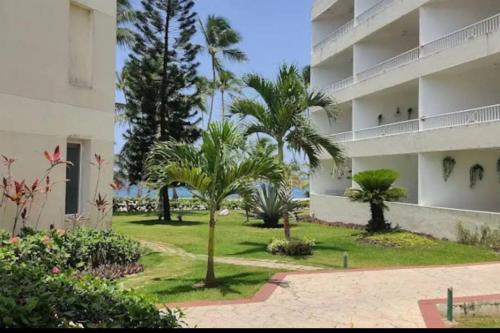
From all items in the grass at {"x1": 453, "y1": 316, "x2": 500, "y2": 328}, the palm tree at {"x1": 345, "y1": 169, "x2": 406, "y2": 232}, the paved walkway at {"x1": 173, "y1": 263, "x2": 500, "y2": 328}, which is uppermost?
the palm tree at {"x1": 345, "y1": 169, "x2": 406, "y2": 232}

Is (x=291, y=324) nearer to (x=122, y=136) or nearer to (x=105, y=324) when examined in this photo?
(x=105, y=324)

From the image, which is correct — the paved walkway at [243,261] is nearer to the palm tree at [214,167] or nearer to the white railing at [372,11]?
the palm tree at [214,167]

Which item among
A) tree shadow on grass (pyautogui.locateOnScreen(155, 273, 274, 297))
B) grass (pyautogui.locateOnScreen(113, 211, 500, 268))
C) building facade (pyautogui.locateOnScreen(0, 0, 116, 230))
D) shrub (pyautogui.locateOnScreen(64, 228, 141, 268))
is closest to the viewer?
tree shadow on grass (pyautogui.locateOnScreen(155, 273, 274, 297))

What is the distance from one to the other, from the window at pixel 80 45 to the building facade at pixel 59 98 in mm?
21

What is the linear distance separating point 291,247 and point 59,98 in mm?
6380

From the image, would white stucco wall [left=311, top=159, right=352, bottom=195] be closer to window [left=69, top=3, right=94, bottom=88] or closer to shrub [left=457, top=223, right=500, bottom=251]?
shrub [left=457, top=223, right=500, bottom=251]

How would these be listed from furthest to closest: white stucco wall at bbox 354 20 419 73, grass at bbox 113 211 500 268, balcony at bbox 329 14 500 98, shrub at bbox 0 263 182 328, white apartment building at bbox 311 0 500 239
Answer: white stucco wall at bbox 354 20 419 73 → white apartment building at bbox 311 0 500 239 → balcony at bbox 329 14 500 98 → grass at bbox 113 211 500 268 → shrub at bbox 0 263 182 328

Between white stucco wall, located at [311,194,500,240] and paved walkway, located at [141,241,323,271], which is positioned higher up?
white stucco wall, located at [311,194,500,240]

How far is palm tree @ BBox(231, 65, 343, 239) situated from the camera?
13234mm

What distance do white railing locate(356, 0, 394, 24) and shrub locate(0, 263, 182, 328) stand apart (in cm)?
1920

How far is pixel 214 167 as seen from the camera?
28.8ft

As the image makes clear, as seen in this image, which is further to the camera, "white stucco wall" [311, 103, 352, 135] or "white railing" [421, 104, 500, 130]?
"white stucco wall" [311, 103, 352, 135]

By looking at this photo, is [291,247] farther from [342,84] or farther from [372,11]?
[342,84]

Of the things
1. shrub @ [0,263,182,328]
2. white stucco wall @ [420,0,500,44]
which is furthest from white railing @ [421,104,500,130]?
shrub @ [0,263,182,328]
